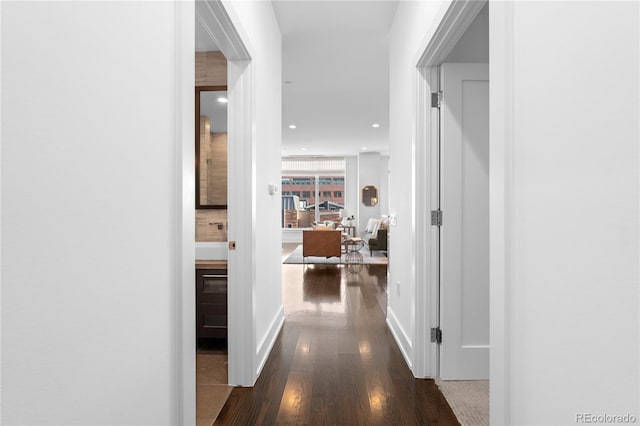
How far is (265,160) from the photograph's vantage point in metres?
2.81

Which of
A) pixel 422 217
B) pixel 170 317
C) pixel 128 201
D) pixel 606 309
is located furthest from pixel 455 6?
pixel 170 317

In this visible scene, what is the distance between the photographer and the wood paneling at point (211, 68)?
133 inches

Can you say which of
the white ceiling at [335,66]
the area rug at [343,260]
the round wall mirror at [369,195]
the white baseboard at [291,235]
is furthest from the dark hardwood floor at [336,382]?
the white baseboard at [291,235]

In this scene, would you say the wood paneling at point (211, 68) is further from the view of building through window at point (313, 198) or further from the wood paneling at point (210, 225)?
the view of building through window at point (313, 198)

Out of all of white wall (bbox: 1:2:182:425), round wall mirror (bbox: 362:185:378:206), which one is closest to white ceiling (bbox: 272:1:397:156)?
white wall (bbox: 1:2:182:425)

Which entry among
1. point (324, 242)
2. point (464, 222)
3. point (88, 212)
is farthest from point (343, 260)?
point (88, 212)

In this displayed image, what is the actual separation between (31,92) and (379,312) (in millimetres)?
3763

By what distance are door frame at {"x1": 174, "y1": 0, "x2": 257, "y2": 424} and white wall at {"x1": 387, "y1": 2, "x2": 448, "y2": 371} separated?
1108 mm

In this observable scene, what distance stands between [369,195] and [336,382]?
31.1ft

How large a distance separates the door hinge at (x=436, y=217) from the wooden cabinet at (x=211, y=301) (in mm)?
1617

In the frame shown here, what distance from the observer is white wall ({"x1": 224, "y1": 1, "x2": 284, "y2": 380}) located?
2.43m

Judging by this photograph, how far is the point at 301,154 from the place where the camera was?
11594mm

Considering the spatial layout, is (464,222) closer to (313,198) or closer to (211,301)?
(211,301)

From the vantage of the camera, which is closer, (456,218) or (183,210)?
(183,210)
